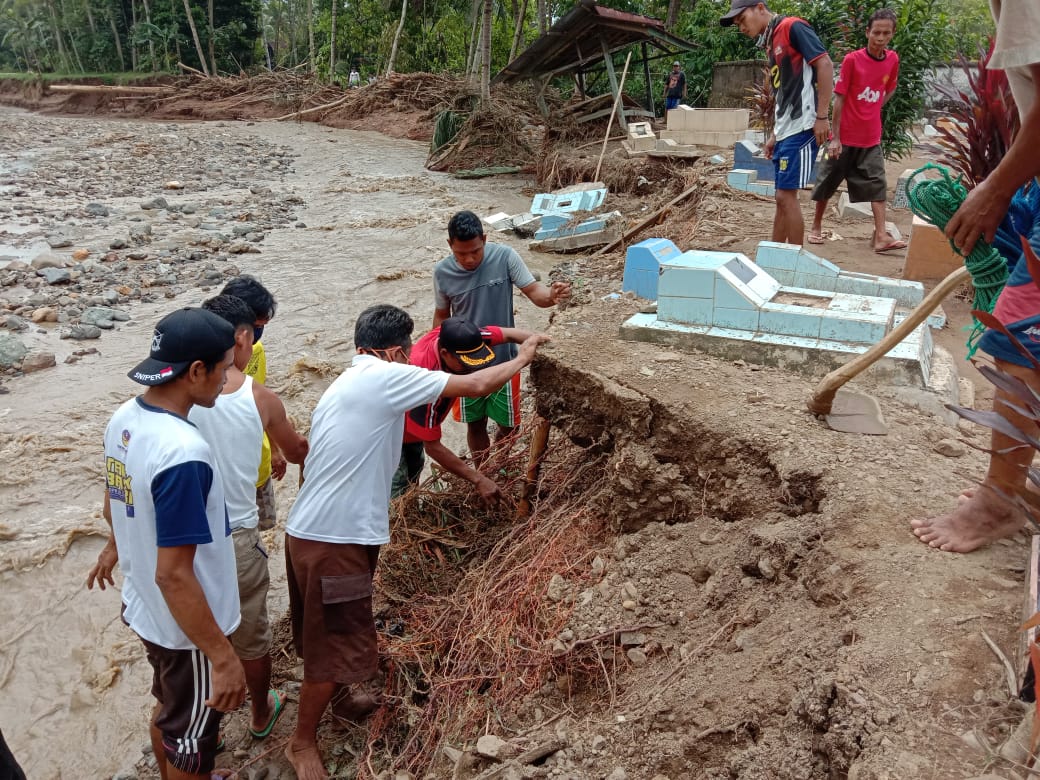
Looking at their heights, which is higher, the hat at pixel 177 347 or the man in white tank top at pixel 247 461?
the hat at pixel 177 347

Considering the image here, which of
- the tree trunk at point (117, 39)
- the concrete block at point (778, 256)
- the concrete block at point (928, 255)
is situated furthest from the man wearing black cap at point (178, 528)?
the tree trunk at point (117, 39)

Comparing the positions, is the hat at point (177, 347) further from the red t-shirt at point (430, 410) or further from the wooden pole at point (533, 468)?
the wooden pole at point (533, 468)

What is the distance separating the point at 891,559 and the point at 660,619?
30.3 inches

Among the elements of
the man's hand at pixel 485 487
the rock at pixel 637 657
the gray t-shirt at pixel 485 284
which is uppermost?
the gray t-shirt at pixel 485 284

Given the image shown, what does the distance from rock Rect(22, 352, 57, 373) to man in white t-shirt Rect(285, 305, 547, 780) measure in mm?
5578

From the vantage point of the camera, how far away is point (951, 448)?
9.06 feet

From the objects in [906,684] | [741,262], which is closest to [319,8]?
[741,262]

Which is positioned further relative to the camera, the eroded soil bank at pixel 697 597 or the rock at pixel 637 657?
the rock at pixel 637 657

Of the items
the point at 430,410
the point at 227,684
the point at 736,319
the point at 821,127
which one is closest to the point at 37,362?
the point at 430,410

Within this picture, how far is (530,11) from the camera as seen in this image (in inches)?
1086

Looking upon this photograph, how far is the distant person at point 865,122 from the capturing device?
5.70 metres

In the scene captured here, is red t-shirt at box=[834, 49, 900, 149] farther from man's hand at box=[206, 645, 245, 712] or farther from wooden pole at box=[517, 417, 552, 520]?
man's hand at box=[206, 645, 245, 712]

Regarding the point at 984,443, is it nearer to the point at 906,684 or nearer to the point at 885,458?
the point at 885,458

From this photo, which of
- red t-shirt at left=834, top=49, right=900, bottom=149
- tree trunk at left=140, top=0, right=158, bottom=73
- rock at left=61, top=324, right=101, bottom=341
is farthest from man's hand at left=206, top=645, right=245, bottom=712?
tree trunk at left=140, top=0, right=158, bottom=73
